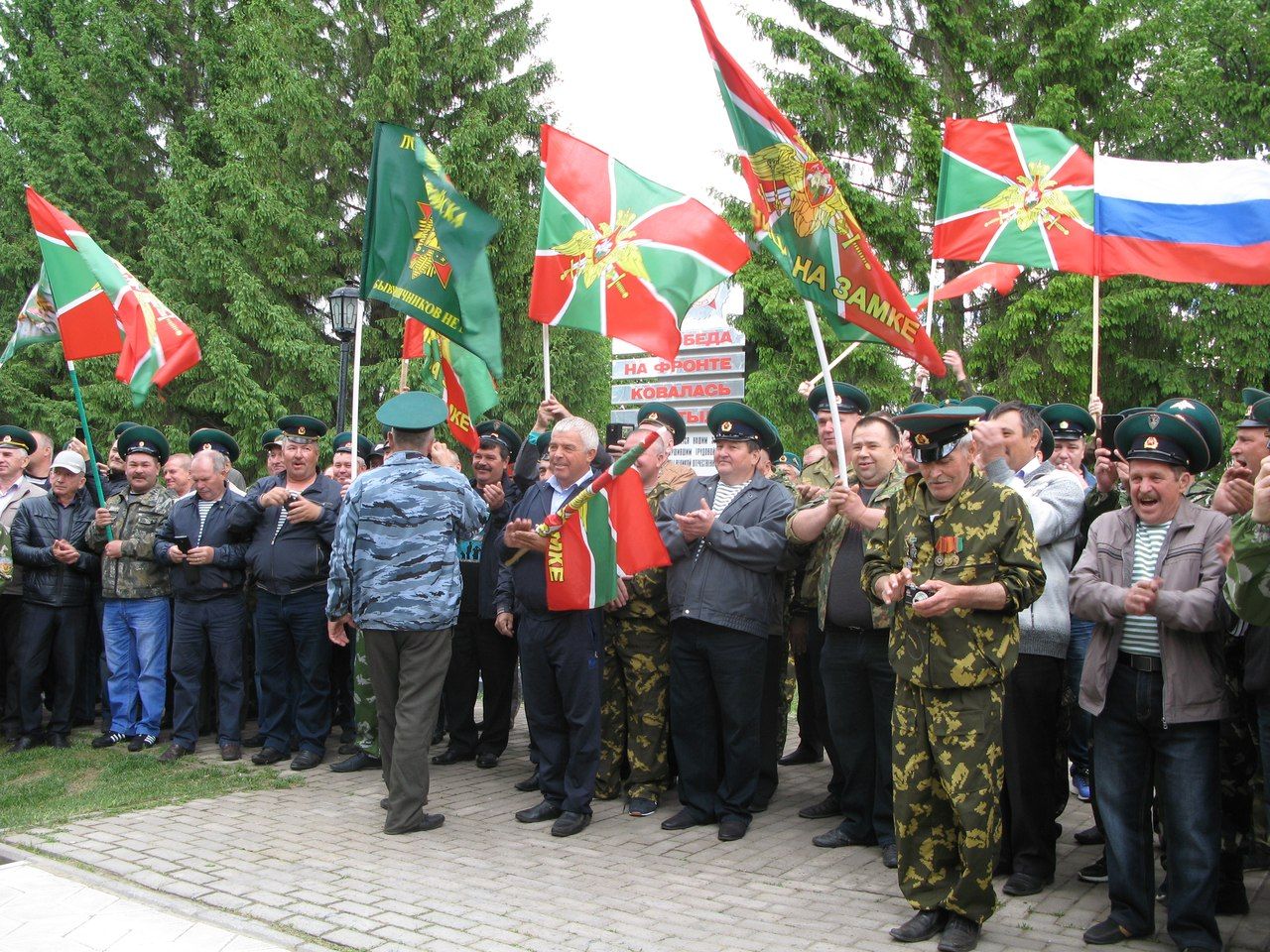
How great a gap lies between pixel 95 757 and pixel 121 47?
80.8 feet

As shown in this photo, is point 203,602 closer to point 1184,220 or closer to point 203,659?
point 203,659

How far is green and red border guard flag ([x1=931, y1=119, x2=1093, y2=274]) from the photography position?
8.25 meters

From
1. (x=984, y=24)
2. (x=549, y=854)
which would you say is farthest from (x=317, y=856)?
(x=984, y=24)

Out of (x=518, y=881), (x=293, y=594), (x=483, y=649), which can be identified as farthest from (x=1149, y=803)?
(x=293, y=594)

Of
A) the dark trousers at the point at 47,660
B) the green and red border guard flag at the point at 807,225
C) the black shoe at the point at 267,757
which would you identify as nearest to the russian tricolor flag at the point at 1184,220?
the green and red border guard flag at the point at 807,225

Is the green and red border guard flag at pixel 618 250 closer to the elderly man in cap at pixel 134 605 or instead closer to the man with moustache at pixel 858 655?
the man with moustache at pixel 858 655

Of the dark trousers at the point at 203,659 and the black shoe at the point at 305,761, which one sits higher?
the dark trousers at the point at 203,659

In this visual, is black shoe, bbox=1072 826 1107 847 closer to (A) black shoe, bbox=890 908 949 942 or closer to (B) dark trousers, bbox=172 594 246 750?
(A) black shoe, bbox=890 908 949 942

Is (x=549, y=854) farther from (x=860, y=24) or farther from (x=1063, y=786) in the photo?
(x=860, y=24)

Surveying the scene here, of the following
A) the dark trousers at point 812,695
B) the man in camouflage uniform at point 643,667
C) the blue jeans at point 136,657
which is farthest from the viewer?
the blue jeans at point 136,657

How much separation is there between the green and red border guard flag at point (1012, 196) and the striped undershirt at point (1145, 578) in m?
3.76

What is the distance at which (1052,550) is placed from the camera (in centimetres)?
556

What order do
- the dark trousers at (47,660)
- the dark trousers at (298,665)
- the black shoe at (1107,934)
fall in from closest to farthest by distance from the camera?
the black shoe at (1107,934) → the dark trousers at (298,665) → the dark trousers at (47,660)

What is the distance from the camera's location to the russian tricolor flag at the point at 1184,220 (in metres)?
7.53
